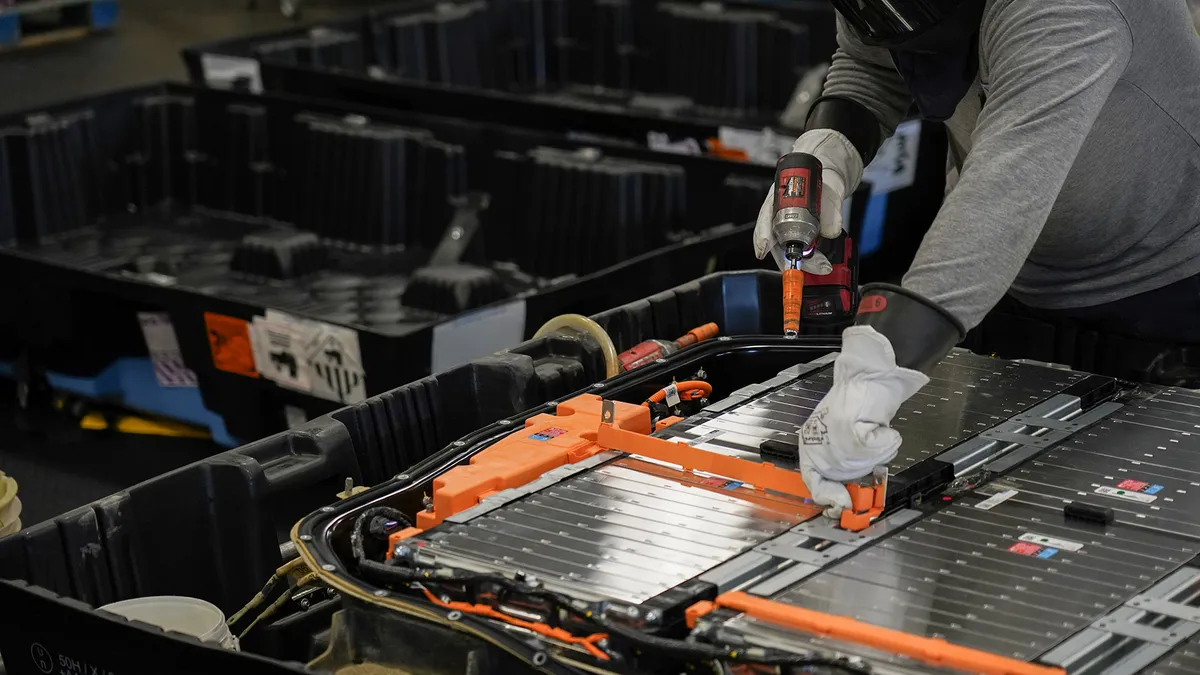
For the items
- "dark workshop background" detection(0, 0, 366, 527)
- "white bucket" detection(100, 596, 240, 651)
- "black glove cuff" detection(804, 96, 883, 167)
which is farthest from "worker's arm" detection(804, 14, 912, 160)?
"dark workshop background" detection(0, 0, 366, 527)

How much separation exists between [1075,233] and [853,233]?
6.03 ft

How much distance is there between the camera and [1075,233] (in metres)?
2.49

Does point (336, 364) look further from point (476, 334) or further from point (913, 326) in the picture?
point (913, 326)

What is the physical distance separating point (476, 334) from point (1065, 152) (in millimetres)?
1912

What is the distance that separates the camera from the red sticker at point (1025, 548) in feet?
6.44

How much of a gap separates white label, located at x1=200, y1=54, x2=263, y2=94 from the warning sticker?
14.5 feet

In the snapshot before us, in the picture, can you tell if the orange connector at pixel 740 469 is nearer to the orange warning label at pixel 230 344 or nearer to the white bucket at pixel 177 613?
the white bucket at pixel 177 613

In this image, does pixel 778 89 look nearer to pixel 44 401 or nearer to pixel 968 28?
pixel 44 401

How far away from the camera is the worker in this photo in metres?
1.98

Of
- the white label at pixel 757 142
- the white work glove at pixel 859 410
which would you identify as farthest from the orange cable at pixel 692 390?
the white label at pixel 757 142

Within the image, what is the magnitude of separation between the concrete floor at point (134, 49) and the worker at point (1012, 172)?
6.07 m

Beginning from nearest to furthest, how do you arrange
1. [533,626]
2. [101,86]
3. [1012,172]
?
1. [533,626]
2. [1012,172]
3. [101,86]

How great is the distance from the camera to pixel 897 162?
469 cm

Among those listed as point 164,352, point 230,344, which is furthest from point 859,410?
point 164,352
